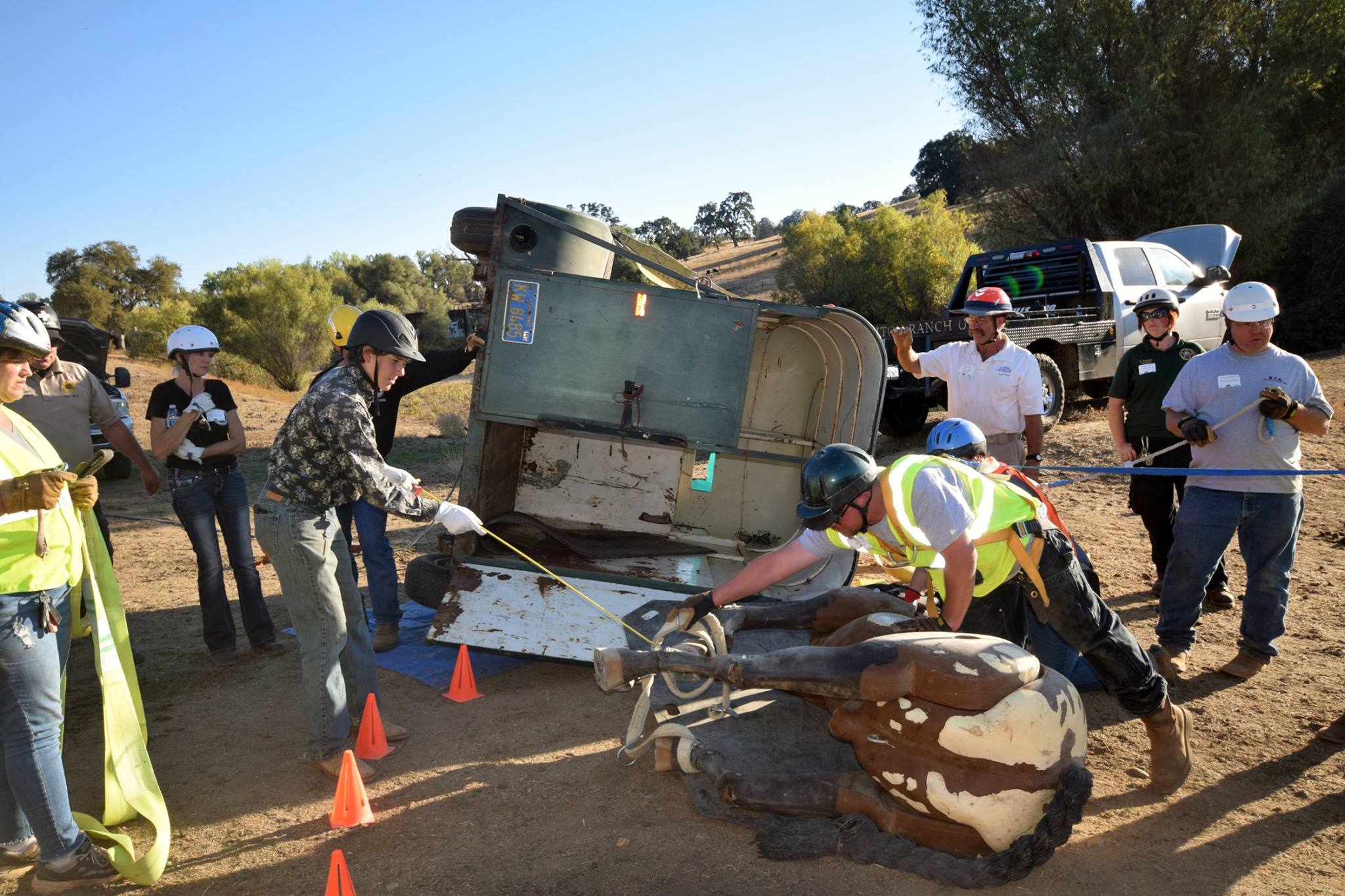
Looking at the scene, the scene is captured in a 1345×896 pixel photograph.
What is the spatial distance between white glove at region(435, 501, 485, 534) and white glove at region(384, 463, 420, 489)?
176mm

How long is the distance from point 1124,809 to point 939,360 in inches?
113

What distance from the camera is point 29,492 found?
9.33ft

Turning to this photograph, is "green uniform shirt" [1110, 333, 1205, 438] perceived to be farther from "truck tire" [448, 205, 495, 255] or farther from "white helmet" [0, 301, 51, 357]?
"white helmet" [0, 301, 51, 357]

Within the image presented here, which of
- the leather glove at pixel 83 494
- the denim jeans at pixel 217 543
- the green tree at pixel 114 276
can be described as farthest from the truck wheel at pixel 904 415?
the green tree at pixel 114 276

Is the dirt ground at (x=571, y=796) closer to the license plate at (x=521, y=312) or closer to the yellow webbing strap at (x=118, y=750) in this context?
the yellow webbing strap at (x=118, y=750)

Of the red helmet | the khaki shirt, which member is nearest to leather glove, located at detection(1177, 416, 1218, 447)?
the red helmet

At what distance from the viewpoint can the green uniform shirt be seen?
5.74m

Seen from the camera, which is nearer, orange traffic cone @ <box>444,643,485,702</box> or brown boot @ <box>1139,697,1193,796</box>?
brown boot @ <box>1139,697,1193,796</box>

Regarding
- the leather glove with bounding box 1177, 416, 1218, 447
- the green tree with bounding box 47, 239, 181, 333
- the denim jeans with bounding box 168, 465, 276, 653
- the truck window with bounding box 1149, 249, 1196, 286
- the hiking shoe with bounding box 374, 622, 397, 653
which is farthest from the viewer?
the green tree with bounding box 47, 239, 181, 333

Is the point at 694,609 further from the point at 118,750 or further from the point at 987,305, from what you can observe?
the point at 987,305

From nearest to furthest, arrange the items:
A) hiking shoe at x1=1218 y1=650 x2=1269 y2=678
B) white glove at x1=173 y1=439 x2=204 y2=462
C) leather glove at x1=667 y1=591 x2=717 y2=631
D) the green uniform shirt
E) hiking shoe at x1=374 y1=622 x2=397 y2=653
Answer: leather glove at x1=667 y1=591 x2=717 y2=631 → hiking shoe at x1=1218 y1=650 x2=1269 y2=678 → white glove at x1=173 y1=439 x2=204 y2=462 → hiking shoe at x1=374 y1=622 x2=397 y2=653 → the green uniform shirt

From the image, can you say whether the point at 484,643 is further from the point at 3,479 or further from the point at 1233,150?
the point at 1233,150

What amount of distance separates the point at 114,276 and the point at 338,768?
4291 centimetres

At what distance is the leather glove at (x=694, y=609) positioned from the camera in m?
3.53
